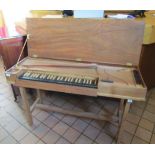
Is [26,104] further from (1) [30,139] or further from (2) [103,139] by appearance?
(2) [103,139]

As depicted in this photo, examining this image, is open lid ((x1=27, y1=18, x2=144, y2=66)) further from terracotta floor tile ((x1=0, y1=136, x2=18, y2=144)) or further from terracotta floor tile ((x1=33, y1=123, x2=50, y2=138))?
terracotta floor tile ((x1=0, y1=136, x2=18, y2=144))

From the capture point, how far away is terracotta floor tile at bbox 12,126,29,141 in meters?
1.81

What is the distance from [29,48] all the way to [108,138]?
130 cm

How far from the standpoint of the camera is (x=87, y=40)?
63.8 inches

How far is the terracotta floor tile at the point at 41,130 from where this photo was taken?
1.84 metres

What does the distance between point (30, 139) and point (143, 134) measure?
1.24 metres

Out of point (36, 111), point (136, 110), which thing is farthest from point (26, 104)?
point (136, 110)

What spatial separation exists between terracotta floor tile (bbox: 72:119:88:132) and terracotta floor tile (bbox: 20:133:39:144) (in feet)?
1.47

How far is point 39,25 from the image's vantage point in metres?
1.71

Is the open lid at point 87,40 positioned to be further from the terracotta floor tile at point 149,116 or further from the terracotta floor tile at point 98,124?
the terracotta floor tile at point 149,116
